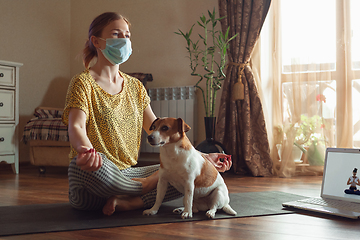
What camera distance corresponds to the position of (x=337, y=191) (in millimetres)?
1716

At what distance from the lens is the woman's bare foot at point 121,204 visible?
59.8 inches

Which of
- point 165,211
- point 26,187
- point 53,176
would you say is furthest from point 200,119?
point 165,211

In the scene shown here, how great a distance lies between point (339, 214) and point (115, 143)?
1034 mm

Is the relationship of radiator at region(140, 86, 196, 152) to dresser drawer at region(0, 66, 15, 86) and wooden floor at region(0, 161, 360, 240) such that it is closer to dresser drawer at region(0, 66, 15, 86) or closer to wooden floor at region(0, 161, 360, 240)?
dresser drawer at region(0, 66, 15, 86)

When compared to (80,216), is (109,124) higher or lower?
higher

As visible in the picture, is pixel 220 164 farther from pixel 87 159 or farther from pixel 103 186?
pixel 87 159

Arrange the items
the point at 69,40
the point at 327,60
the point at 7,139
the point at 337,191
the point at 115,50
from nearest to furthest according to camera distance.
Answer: the point at 115,50
the point at 337,191
the point at 327,60
the point at 7,139
the point at 69,40

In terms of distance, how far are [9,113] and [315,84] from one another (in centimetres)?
290

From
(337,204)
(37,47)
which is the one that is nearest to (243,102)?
(337,204)

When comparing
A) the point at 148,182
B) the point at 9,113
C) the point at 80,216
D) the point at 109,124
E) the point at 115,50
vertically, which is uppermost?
the point at 115,50

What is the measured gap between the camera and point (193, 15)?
150 inches

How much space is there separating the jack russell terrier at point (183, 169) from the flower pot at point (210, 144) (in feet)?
5.12

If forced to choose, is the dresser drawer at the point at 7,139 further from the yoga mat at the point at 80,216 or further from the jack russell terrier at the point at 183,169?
the jack russell terrier at the point at 183,169

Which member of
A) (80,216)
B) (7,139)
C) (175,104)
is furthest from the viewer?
(175,104)
